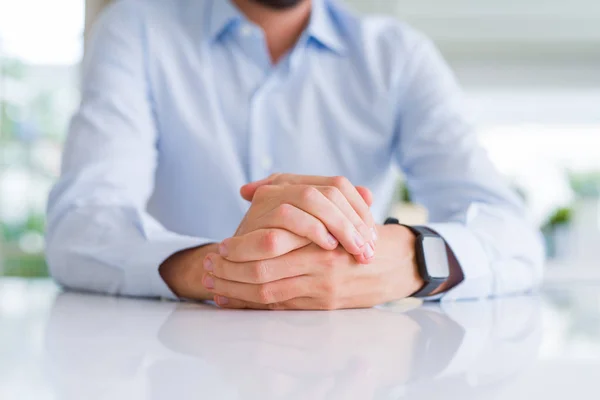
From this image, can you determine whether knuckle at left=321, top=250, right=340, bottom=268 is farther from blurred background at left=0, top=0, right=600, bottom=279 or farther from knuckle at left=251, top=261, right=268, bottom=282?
blurred background at left=0, top=0, right=600, bottom=279

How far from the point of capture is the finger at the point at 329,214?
2.87ft

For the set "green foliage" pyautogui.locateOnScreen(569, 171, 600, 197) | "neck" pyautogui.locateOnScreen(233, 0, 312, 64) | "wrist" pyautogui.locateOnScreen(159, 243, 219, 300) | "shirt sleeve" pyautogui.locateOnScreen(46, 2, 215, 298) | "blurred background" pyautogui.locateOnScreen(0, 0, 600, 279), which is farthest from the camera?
"green foliage" pyautogui.locateOnScreen(569, 171, 600, 197)

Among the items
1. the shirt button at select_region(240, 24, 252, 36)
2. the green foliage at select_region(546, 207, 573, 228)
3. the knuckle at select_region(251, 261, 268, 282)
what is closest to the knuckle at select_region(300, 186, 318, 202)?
the knuckle at select_region(251, 261, 268, 282)

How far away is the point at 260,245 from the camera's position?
34.2 inches

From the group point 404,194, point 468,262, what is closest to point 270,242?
point 468,262

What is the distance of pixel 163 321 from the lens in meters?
0.79

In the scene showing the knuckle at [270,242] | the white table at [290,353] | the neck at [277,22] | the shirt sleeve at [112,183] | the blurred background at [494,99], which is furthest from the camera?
the blurred background at [494,99]

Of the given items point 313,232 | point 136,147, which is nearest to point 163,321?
point 313,232

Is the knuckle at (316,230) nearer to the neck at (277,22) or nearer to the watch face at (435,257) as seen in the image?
the watch face at (435,257)

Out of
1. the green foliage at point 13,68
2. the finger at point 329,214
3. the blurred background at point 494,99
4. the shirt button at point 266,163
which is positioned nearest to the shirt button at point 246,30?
the shirt button at point 266,163

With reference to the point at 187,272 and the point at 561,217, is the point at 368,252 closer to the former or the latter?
the point at 187,272

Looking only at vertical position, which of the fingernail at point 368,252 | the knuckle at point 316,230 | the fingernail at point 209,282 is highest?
the knuckle at point 316,230

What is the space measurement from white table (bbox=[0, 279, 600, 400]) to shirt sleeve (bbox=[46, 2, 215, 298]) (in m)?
0.13

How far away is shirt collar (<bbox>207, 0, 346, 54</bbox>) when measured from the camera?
1.56 m
